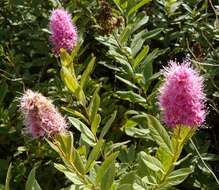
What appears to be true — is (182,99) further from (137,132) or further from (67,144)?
(137,132)

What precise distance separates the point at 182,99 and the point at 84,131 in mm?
523

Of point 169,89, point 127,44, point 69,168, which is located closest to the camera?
point 169,89

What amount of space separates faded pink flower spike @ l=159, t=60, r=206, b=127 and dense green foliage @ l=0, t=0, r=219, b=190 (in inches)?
8.0

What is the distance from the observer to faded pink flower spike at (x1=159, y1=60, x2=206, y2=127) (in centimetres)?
144

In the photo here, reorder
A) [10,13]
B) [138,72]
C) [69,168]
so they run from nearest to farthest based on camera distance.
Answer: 1. [69,168]
2. [138,72]
3. [10,13]

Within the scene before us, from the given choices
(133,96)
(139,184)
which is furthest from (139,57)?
(139,184)

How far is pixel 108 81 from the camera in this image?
2.82 metres

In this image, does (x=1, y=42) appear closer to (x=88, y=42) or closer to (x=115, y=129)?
(x=88, y=42)

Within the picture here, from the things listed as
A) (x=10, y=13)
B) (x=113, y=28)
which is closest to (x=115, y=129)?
(x=113, y=28)

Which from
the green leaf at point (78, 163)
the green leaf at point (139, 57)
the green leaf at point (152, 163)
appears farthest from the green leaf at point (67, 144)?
the green leaf at point (139, 57)

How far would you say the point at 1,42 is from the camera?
2.91 m

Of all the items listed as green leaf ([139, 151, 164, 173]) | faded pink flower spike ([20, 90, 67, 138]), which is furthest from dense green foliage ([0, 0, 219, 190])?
faded pink flower spike ([20, 90, 67, 138])

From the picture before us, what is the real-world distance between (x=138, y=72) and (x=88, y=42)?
2.29 ft

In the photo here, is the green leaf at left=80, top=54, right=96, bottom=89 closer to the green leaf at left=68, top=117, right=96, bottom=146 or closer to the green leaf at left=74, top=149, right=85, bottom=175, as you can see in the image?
the green leaf at left=68, top=117, right=96, bottom=146
